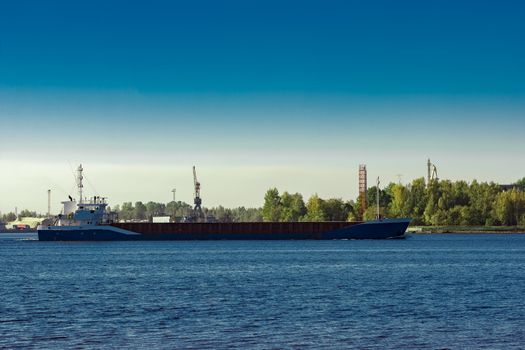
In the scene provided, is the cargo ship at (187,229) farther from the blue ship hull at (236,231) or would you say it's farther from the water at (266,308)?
the water at (266,308)

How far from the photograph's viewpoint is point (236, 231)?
191750 millimetres

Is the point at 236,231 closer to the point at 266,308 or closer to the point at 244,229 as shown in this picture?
the point at 244,229

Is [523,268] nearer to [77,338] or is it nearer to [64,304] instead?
[64,304]

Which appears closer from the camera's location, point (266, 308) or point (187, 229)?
point (266, 308)

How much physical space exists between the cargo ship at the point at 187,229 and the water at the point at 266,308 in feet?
303

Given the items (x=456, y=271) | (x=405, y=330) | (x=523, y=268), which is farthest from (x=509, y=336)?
(x=523, y=268)

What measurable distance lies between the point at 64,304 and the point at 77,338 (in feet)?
53.7

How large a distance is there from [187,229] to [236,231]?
10.0 metres

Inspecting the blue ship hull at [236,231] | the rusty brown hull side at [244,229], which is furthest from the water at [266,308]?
the rusty brown hull side at [244,229]

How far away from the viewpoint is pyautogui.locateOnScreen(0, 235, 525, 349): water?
139 feet

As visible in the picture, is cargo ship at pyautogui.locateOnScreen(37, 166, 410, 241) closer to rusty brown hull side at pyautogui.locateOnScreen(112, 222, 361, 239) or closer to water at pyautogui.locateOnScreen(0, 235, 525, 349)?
rusty brown hull side at pyautogui.locateOnScreen(112, 222, 361, 239)

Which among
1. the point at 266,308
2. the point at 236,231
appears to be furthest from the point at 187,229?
the point at 266,308

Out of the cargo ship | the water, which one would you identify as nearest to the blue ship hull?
the cargo ship

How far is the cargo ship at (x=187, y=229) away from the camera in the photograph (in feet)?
618
